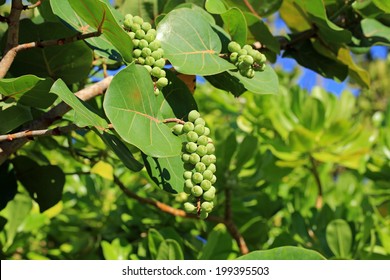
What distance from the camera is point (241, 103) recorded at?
90.5 inches

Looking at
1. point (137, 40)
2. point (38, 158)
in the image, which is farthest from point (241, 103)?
point (137, 40)

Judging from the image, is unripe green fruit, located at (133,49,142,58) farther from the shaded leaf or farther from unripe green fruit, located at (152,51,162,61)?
the shaded leaf

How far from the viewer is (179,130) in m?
0.79

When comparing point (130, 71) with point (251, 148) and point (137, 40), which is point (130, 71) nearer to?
point (137, 40)

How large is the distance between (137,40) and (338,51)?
0.52m

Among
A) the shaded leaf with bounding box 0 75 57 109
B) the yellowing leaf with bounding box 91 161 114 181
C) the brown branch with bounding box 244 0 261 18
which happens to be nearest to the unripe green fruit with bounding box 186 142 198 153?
the shaded leaf with bounding box 0 75 57 109

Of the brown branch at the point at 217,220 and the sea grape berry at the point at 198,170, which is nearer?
the sea grape berry at the point at 198,170

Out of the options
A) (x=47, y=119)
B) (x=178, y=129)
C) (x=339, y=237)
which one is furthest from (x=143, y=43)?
(x=339, y=237)

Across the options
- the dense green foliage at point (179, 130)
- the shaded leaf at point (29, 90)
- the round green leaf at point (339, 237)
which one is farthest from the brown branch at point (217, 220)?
the shaded leaf at point (29, 90)

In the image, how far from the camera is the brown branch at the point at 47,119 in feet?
2.85

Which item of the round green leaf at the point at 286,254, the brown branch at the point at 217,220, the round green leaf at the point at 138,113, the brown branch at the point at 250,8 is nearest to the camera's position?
the round green leaf at the point at 138,113

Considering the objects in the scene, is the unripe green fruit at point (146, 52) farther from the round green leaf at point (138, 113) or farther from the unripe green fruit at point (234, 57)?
the unripe green fruit at point (234, 57)

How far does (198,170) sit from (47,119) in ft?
1.02

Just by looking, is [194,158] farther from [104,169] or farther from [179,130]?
[104,169]
